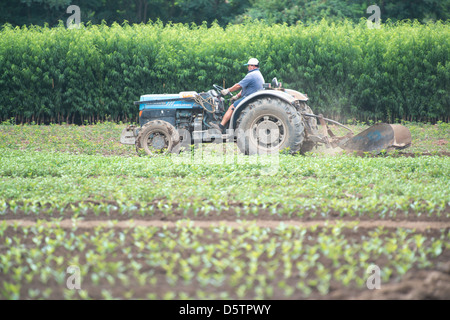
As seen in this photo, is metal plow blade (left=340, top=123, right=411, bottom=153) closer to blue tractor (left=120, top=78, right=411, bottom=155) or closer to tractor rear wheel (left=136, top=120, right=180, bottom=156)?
blue tractor (left=120, top=78, right=411, bottom=155)

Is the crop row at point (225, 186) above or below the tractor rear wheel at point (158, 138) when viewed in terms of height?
Answer: below

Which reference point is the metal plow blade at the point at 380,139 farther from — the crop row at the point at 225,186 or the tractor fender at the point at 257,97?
the tractor fender at the point at 257,97

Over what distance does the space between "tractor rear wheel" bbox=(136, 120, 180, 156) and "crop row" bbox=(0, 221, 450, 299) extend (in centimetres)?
470

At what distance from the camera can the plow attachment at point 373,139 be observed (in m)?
9.88

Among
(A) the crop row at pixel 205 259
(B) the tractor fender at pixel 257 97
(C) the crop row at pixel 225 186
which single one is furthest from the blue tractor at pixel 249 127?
(A) the crop row at pixel 205 259

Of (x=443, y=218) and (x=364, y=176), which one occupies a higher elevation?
(x=364, y=176)

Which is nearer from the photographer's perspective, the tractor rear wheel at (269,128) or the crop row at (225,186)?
the crop row at (225,186)

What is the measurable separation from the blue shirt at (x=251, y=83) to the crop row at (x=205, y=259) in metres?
4.95

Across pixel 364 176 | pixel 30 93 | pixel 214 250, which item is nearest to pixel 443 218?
pixel 364 176

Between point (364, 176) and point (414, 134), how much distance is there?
21.3 feet

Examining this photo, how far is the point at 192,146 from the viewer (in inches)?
411

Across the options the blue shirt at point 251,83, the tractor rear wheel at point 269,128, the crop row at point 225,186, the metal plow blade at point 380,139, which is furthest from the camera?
the metal plow blade at point 380,139
